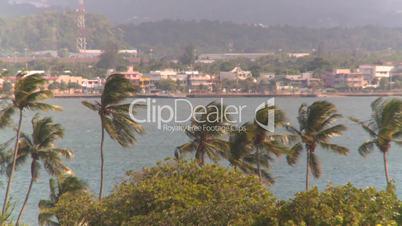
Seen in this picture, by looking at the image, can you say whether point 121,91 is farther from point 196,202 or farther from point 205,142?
point 196,202

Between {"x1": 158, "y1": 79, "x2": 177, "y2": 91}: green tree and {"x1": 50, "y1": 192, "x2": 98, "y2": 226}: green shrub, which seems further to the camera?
{"x1": 158, "y1": 79, "x2": 177, "y2": 91}: green tree

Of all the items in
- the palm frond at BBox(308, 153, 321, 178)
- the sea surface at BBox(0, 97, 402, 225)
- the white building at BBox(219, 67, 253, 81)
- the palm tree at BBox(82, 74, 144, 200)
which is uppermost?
the palm tree at BBox(82, 74, 144, 200)

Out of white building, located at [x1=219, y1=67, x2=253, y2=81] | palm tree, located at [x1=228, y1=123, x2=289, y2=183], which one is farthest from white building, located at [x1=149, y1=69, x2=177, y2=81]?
palm tree, located at [x1=228, y1=123, x2=289, y2=183]

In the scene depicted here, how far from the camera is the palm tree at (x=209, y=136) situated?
648 inches

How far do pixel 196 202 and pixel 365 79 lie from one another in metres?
140

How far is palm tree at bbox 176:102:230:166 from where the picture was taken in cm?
1645

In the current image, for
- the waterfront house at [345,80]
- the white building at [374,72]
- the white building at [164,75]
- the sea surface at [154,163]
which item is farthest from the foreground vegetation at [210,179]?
the white building at [374,72]

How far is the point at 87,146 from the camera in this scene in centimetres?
4978

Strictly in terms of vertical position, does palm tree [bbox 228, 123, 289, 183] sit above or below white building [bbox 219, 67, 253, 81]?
above

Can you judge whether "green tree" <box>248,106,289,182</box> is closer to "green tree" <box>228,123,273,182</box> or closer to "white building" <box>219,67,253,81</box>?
"green tree" <box>228,123,273,182</box>

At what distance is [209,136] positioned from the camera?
54.4 feet

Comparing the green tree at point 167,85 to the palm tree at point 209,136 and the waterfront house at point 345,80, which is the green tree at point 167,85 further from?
the palm tree at point 209,136

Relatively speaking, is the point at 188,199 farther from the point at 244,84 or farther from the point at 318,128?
the point at 244,84

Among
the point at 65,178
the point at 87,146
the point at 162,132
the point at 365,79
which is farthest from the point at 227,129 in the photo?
the point at 365,79
